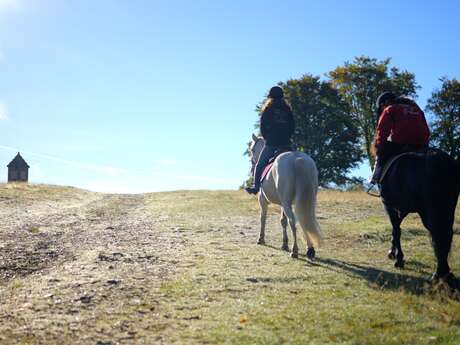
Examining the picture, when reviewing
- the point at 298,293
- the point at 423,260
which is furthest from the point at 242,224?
the point at 298,293

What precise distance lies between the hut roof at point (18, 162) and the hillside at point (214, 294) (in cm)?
6202

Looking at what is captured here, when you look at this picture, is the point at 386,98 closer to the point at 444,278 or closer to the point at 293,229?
the point at 293,229

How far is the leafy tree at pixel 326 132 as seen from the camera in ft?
141

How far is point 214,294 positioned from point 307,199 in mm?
3702

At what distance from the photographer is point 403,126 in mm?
8109

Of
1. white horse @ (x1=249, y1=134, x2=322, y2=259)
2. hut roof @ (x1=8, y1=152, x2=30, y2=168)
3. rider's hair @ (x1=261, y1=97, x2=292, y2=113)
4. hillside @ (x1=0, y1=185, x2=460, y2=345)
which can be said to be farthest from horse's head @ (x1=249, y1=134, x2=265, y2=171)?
hut roof @ (x1=8, y1=152, x2=30, y2=168)

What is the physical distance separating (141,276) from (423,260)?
5636 millimetres

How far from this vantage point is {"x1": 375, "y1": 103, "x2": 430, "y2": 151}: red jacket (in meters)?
8.08

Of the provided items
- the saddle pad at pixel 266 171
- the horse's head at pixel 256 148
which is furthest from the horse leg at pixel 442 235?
the horse's head at pixel 256 148

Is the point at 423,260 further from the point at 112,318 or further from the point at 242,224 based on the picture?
the point at 242,224

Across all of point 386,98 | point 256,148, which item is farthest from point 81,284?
point 256,148

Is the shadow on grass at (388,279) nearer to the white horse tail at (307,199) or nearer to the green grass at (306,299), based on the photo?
the green grass at (306,299)

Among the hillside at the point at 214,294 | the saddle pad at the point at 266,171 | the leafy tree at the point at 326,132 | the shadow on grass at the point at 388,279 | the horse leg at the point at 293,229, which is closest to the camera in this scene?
the hillside at the point at 214,294

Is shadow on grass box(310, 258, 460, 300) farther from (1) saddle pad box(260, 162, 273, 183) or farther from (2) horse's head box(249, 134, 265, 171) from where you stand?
(2) horse's head box(249, 134, 265, 171)
